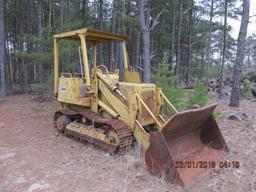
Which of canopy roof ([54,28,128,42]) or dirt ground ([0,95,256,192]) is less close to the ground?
canopy roof ([54,28,128,42])

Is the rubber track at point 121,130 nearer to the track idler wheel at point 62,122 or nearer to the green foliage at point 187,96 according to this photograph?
the track idler wheel at point 62,122

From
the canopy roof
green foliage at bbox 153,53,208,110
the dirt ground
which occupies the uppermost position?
the canopy roof

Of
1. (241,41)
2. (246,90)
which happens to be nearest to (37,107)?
(241,41)

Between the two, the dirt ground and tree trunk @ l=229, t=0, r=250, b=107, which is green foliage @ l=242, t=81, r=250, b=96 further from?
the dirt ground

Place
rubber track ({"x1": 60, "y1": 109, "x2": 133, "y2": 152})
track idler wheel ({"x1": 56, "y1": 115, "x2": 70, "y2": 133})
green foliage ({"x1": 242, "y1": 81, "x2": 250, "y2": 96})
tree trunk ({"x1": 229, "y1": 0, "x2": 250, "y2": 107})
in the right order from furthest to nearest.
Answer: green foliage ({"x1": 242, "y1": 81, "x2": 250, "y2": 96}) < tree trunk ({"x1": 229, "y1": 0, "x2": 250, "y2": 107}) < track idler wheel ({"x1": 56, "y1": 115, "x2": 70, "y2": 133}) < rubber track ({"x1": 60, "y1": 109, "x2": 133, "y2": 152})

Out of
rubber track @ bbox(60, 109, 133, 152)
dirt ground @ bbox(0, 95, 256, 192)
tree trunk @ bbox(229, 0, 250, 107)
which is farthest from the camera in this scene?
tree trunk @ bbox(229, 0, 250, 107)

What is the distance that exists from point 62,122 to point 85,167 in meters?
2.21

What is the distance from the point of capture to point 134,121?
5117 millimetres

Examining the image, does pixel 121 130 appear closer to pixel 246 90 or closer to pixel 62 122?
pixel 62 122

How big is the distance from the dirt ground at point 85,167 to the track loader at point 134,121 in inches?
9.2

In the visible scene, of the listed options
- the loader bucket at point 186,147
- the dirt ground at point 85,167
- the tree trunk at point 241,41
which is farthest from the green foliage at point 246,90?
the loader bucket at point 186,147

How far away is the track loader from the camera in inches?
160
